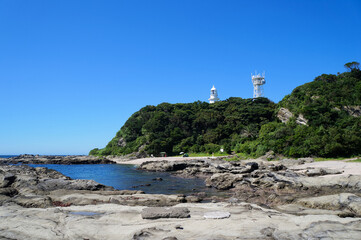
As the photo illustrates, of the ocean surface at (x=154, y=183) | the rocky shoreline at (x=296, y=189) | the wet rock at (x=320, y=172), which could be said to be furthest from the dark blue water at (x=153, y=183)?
the wet rock at (x=320, y=172)

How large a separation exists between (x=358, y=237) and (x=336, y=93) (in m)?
47.1

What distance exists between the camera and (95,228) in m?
8.87

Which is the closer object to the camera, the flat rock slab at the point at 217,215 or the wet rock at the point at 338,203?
the flat rock slab at the point at 217,215

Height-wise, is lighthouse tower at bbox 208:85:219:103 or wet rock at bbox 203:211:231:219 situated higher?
lighthouse tower at bbox 208:85:219:103

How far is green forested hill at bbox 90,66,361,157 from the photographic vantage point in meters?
35.1

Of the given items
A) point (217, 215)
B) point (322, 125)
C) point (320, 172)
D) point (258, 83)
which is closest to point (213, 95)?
point (258, 83)

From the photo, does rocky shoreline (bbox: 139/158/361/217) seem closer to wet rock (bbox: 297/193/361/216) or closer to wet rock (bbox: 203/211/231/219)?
wet rock (bbox: 297/193/361/216)

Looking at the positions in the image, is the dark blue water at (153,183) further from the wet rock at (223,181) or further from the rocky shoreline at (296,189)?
the rocky shoreline at (296,189)

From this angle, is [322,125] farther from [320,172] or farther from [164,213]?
[164,213]

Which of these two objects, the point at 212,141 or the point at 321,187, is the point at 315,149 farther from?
the point at 212,141

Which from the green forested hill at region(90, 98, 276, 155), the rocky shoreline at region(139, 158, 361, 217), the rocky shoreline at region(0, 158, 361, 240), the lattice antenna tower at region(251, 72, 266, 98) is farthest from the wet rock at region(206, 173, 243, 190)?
the lattice antenna tower at region(251, 72, 266, 98)

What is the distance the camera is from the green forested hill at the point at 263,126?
3506 centimetres

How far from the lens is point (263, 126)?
172ft

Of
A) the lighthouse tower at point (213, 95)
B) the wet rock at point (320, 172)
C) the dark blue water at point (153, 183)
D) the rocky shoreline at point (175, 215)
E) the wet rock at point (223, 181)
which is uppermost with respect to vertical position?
the lighthouse tower at point (213, 95)
